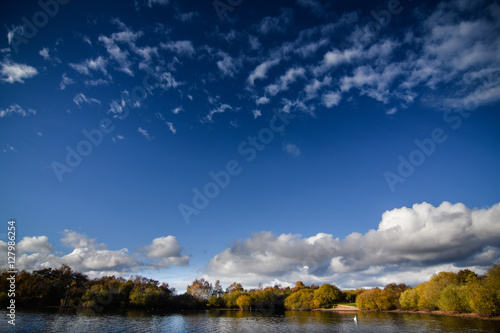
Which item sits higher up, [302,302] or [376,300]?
[376,300]

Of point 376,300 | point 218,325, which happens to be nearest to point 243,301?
point 376,300

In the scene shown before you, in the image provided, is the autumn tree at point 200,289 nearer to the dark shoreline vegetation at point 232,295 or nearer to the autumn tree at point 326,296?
the dark shoreline vegetation at point 232,295

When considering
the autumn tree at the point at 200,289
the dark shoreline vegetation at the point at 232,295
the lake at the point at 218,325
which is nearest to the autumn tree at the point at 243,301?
the dark shoreline vegetation at the point at 232,295

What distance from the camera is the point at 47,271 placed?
14412 cm

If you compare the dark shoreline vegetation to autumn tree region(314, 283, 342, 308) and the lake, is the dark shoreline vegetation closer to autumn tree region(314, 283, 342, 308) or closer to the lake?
autumn tree region(314, 283, 342, 308)

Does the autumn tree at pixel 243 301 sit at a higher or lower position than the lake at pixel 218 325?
lower

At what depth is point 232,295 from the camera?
17375 cm

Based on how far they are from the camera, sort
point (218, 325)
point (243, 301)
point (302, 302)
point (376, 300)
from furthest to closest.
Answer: point (243, 301) < point (302, 302) < point (376, 300) < point (218, 325)

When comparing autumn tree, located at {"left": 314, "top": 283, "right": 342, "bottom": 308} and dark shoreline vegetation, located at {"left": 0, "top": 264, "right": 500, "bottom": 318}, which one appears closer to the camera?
dark shoreline vegetation, located at {"left": 0, "top": 264, "right": 500, "bottom": 318}

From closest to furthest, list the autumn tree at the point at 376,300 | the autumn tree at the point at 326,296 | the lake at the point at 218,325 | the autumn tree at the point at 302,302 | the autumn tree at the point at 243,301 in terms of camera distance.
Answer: the lake at the point at 218,325 → the autumn tree at the point at 376,300 → the autumn tree at the point at 326,296 → the autumn tree at the point at 302,302 → the autumn tree at the point at 243,301

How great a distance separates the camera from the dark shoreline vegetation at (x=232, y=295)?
8012cm

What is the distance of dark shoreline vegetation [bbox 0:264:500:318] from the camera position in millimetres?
80125

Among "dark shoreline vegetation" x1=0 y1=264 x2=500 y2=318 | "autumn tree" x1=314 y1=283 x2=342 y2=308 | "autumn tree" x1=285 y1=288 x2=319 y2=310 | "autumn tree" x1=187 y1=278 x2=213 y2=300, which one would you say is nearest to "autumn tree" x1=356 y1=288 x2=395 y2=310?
"dark shoreline vegetation" x1=0 y1=264 x2=500 y2=318

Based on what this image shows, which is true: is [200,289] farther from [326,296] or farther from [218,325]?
[218,325]
